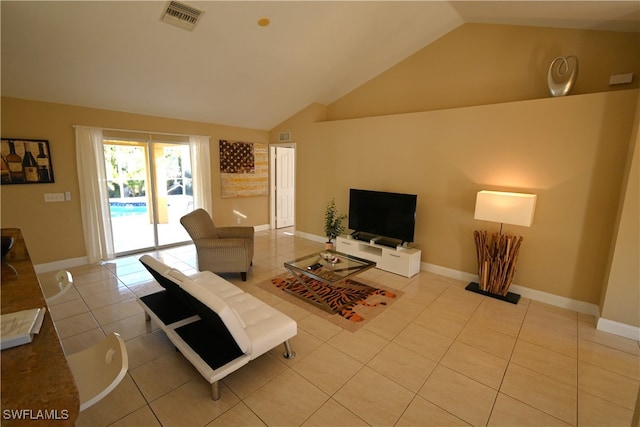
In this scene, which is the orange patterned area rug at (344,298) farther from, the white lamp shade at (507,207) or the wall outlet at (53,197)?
the wall outlet at (53,197)

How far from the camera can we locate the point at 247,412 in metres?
1.92

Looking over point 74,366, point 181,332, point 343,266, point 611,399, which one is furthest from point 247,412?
point 611,399

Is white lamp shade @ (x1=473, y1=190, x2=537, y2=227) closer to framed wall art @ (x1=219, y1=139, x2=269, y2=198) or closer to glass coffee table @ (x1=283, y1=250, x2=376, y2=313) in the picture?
glass coffee table @ (x1=283, y1=250, x2=376, y2=313)

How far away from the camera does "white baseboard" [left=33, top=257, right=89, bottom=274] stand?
4.12 m

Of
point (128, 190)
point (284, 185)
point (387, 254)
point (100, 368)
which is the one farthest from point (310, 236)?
point (100, 368)

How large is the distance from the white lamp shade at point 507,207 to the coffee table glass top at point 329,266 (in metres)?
1.54

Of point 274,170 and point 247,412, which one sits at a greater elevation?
point 274,170

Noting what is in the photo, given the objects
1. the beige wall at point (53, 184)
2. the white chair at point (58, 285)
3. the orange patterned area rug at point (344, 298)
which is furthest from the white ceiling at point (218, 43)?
the orange patterned area rug at point (344, 298)

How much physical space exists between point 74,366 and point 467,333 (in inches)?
123

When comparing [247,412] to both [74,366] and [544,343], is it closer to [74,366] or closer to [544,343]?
[74,366]

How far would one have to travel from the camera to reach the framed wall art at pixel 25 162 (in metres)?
3.71

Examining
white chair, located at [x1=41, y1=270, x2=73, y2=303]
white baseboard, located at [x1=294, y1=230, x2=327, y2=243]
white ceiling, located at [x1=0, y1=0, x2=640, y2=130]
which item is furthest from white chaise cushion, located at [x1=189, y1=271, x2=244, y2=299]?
white baseboard, located at [x1=294, y1=230, x2=327, y2=243]

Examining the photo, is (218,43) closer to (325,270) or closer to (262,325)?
(325,270)

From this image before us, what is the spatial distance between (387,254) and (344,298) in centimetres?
123
